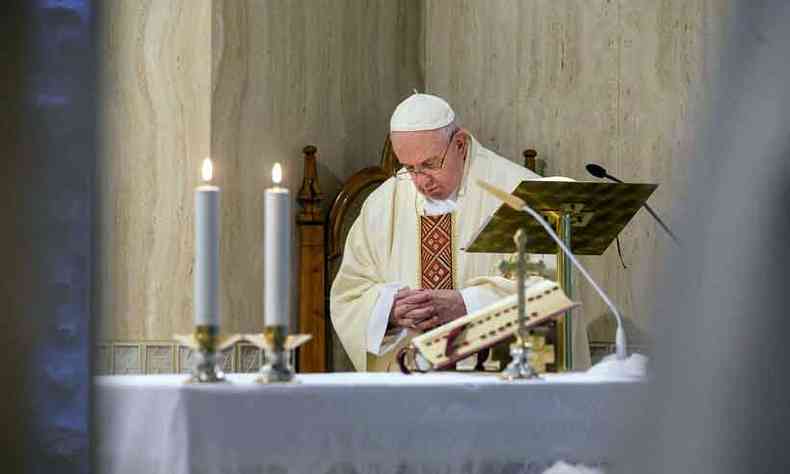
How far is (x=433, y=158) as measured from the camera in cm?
609

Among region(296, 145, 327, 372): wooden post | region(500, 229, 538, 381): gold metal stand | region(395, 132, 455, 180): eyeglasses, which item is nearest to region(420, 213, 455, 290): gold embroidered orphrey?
region(395, 132, 455, 180): eyeglasses

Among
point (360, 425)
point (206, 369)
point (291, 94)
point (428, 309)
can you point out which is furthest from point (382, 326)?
point (206, 369)

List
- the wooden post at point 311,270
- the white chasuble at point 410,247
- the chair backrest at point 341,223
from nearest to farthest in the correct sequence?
the white chasuble at point 410,247
the wooden post at point 311,270
the chair backrest at point 341,223

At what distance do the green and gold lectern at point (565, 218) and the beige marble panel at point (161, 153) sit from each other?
2.89 m

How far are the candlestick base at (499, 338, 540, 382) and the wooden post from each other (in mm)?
3599

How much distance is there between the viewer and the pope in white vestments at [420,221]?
6070mm

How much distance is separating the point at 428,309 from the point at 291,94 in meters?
1.79

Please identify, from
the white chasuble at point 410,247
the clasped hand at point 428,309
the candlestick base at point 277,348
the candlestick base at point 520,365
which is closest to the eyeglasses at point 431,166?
the white chasuble at point 410,247

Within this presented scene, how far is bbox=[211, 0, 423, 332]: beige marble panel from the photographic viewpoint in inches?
248

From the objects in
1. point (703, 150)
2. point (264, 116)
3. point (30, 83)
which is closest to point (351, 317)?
point (264, 116)

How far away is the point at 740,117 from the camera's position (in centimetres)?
59

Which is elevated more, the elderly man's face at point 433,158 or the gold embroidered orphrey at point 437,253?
the elderly man's face at point 433,158

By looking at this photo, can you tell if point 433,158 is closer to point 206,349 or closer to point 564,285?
point 564,285

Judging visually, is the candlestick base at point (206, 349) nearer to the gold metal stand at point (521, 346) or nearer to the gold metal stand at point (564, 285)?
the gold metal stand at point (521, 346)
